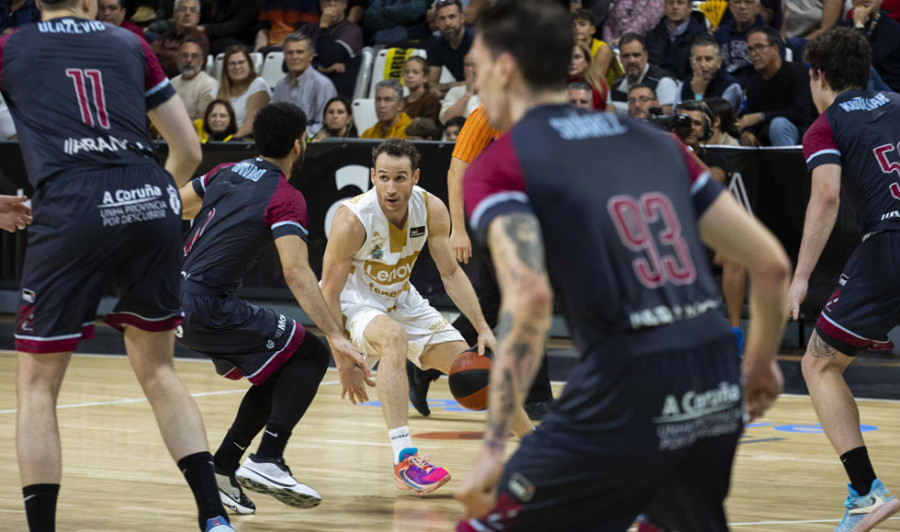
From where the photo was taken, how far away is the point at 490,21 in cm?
264

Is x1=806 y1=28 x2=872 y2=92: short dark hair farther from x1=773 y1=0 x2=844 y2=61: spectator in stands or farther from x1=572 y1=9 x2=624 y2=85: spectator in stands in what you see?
x1=773 y1=0 x2=844 y2=61: spectator in stands

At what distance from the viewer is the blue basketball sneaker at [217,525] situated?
429cm

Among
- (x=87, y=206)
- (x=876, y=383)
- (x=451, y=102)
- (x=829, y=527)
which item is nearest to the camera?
(x=87, y=206)

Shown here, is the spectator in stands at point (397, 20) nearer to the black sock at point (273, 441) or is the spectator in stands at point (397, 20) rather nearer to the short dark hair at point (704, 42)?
the short dark hair at point (704, 42)

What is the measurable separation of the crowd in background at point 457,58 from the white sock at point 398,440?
4904mm

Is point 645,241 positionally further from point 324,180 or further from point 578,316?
point 324,180

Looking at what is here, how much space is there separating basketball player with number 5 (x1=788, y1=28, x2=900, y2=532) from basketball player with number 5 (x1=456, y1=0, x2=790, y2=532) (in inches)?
101

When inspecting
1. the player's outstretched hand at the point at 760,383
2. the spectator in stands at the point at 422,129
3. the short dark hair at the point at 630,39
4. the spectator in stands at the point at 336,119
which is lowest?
the spectator in stands at the point at 336,119

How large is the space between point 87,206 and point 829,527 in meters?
3.20

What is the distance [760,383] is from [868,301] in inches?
98.8

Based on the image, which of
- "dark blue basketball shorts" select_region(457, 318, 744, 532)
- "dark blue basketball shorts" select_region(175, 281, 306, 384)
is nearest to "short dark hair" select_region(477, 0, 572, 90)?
"dark blue basketball shorts" select_region(457, 318, 744, 532)

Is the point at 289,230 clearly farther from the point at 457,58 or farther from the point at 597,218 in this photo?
the point at 457,58

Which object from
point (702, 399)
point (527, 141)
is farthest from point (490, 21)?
point (702, 399)

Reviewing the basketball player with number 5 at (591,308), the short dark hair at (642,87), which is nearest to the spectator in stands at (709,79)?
the short dark hair at (642,87)
